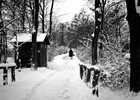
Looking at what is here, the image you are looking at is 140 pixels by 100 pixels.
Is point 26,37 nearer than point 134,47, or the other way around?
point 134,47

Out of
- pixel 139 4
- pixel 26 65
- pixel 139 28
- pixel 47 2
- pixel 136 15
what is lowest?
pixel 26 65

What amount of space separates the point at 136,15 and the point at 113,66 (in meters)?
2.53

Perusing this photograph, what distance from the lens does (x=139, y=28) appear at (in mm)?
5086

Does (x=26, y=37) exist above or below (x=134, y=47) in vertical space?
above

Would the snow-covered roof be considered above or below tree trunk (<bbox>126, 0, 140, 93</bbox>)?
above

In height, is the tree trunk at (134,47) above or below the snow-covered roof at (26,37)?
below

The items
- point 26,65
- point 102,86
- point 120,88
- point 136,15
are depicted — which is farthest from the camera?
point 26,65

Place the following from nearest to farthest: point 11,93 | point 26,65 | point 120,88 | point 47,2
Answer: point 11,93, point 120,88, point 26,65, point 47,2

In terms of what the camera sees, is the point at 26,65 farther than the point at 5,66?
Yes

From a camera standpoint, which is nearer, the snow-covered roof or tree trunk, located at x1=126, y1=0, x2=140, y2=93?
tree trunk, located at x1=126, y1=0, x2=140, y2=93

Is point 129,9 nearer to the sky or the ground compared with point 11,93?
nearer to the sky

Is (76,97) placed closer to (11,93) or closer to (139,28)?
(11,93)

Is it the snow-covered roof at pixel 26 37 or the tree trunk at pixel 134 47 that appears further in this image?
the snow-covered roof at pixel 26 37

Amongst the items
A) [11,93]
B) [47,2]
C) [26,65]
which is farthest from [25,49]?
[11,93]
